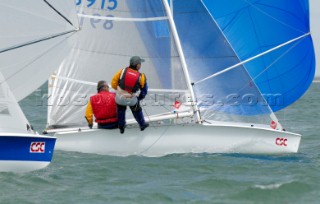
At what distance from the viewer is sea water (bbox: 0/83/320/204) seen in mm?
7977

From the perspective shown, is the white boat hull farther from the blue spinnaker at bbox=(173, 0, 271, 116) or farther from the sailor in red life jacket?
the blue spinnaker at bbox=(173, 0, 271, 116)

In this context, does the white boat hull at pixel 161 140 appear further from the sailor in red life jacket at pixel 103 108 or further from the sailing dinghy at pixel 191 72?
the sailor in red life jacket at pixel 103 108

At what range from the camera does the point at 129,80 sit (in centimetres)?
1038

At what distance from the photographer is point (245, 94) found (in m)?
12.1

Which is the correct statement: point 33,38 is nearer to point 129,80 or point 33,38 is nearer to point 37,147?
point 37,147

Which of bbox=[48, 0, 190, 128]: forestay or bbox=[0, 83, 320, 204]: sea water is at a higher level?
bbox=[48, 0, 190, 128]: forestay

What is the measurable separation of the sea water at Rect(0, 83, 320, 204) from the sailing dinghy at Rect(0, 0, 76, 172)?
0.29m

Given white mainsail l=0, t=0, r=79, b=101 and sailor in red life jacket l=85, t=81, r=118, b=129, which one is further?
sailor in red life jacket l=85, t=81, r=118, b=129

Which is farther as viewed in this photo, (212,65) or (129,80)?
(212,65)

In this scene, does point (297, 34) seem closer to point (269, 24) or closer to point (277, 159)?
point (269, 24)

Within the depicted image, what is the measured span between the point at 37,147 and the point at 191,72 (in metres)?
4.40

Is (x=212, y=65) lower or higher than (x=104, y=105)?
higher

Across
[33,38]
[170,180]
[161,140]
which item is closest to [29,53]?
[33,38]

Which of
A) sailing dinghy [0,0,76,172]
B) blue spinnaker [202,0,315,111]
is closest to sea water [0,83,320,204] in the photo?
sailing dinghy [0,0,76,172]
